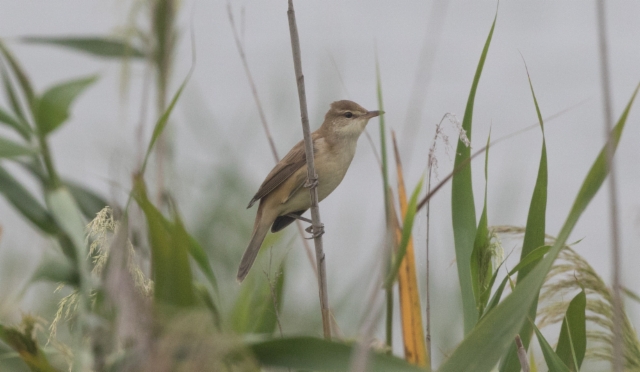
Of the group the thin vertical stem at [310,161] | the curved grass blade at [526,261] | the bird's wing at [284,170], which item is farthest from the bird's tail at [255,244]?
the curved grass blade at [526,261]

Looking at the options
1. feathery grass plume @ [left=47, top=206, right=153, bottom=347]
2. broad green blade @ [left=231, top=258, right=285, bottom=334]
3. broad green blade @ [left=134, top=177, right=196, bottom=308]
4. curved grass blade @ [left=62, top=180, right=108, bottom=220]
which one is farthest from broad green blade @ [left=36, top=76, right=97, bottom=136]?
broad green blade @ [left=134, top=177, right=196, bottom=308]

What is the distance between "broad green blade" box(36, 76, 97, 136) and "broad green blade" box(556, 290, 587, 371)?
4.24 ft

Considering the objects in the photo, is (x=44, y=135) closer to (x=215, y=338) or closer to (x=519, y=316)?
(x=215, y=338)

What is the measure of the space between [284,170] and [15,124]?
133 centimetres

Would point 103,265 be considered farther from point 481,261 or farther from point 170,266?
point 481,261

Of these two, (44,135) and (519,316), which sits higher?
(44,135)

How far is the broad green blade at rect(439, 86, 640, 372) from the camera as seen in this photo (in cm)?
113

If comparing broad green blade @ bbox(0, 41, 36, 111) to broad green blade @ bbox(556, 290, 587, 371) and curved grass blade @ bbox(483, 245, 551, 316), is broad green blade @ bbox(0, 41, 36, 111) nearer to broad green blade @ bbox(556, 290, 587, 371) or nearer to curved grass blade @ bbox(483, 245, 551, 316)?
curved grass blade @ bbox(483, 245, 551, 316)

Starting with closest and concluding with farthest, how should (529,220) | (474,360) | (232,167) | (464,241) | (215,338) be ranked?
1. (215,338)
2. (474,360)
3. (529,220)
4. (464,241)
5. (232,167)

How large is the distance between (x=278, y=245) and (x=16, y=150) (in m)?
0.92

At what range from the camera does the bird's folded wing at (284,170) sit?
291cm

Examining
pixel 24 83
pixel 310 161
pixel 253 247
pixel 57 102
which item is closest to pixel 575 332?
pixel 310 161

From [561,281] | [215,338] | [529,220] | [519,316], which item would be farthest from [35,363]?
[561,281]

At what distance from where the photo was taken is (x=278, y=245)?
2.36 meters
